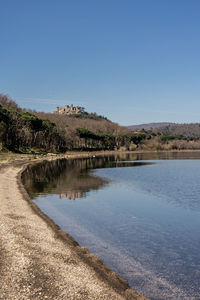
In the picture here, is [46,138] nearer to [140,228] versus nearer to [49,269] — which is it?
[140,228]

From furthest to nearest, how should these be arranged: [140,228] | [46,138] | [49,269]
Answer: [46,138] → [140,228] → [49,269]

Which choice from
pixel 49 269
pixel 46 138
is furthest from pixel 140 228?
pixel 46 138

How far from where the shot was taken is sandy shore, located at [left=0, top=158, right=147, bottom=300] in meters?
9.37

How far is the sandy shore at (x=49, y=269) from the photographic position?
30.7 feet

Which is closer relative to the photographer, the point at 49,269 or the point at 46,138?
the point at 49,269

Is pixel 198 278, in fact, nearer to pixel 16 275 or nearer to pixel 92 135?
pixel 16 275

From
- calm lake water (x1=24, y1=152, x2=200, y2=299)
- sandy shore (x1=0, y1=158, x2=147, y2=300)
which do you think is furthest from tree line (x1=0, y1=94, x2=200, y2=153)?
A: sandy shore (x1=0, y1=158, x2=147, y2=300)

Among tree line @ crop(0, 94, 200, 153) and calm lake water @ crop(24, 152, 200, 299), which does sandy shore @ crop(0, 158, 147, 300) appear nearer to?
calm lake water @ crop(24, 152, 200, 299)

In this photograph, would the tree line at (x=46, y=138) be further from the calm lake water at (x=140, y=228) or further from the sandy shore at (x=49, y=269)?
the sandy shore at (x=49, y=269)

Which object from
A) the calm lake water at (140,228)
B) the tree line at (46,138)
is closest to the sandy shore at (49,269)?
the calm lake water at (140,228)

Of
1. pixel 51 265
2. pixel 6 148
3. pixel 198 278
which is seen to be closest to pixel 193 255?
pixel 198 278

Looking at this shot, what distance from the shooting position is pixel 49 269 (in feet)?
36.5

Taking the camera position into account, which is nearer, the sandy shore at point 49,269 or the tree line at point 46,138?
the sandy shore at point 49,269

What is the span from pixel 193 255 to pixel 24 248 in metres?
7.99
